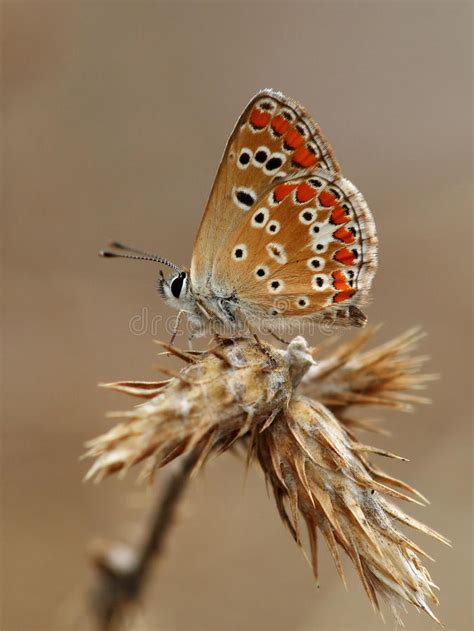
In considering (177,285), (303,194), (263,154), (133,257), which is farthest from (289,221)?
(133,257)

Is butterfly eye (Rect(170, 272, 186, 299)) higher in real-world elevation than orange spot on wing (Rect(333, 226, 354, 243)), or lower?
lower

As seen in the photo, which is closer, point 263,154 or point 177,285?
point 263,154

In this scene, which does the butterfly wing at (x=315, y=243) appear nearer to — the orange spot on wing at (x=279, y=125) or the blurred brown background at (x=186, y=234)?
the orange spot on wing at (x=279, y=125)

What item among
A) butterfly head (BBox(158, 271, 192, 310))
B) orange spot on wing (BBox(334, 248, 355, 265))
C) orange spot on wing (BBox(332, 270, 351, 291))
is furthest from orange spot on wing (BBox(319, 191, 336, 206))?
butterfly head (BBox(158, 271, 192, 310))

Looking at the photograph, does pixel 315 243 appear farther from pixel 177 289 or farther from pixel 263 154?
pixel 177 289

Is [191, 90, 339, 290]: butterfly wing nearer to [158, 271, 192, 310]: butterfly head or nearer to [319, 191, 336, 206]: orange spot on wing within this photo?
[319, 191, 336, 206]: orange spot on wing
